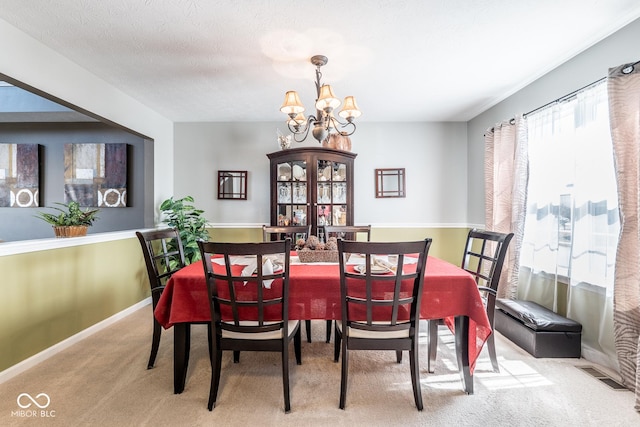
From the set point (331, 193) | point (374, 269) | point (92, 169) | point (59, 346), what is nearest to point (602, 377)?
point (374, 269)

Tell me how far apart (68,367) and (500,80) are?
14.1 ft

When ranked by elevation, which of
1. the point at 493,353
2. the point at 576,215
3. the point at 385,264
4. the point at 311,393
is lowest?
the point at 311,393

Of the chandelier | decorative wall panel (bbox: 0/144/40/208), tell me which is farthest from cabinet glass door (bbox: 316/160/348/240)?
decorative wall panel (bbox: 0/144/40/208)

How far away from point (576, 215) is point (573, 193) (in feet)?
0.58

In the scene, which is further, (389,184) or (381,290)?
(389,184)

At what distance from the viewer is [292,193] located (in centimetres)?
383

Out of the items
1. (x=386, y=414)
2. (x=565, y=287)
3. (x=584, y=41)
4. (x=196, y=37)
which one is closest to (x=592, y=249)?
(x=565, y=287)

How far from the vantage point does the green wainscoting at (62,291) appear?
Result: 2074mm

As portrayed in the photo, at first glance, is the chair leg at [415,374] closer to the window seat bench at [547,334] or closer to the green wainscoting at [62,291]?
the window seat bench at [547,334]

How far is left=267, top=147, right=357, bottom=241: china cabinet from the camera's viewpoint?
3729 millimetres

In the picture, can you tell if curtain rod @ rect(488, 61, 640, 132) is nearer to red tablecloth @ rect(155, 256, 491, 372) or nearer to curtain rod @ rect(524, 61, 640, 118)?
curtain rod @ rect(524, 61, 640, 118)

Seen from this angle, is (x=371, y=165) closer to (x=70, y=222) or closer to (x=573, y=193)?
(x=573, y=193)

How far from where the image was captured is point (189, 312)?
5.71ft

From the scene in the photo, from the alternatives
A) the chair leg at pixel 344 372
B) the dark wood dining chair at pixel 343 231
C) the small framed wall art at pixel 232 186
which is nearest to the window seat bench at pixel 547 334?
the dark wood dining chair at pixel 343 231
